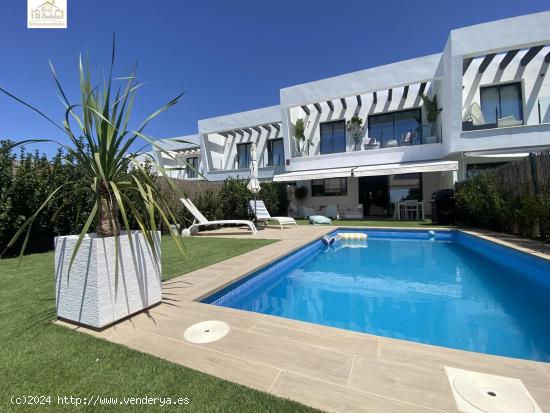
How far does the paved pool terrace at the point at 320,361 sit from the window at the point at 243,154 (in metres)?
25.0

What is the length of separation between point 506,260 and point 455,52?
44.3ft

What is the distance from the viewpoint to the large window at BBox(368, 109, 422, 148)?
65.1 feet

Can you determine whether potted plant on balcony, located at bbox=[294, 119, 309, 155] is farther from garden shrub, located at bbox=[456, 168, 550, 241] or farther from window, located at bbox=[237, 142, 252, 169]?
garden shrub, located at bbox=[456, 168, 550, 241]

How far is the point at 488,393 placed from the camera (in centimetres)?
220

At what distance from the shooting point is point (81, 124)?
340cm

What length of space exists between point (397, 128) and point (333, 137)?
16.5 ft

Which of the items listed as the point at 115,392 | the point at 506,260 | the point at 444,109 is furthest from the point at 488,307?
the point at 444,109

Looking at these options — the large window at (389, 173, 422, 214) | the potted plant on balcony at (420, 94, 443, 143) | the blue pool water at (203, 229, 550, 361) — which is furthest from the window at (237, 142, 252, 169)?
the blue pool water at (203, 229, 550, 361)

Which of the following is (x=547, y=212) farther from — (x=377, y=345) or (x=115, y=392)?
(x=115, y=392)

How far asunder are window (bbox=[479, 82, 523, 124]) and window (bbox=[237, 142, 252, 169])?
19.5 meters

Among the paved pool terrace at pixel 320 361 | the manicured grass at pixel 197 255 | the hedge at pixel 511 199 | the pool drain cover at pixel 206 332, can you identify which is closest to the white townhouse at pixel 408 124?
the hedge at pixel 511 199

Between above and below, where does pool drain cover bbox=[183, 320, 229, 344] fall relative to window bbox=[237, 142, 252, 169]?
below

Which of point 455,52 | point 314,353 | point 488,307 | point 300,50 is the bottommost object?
point 488,307

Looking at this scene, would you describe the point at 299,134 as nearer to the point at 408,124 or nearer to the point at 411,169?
the point at 408,124
